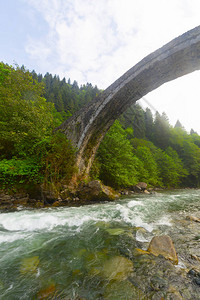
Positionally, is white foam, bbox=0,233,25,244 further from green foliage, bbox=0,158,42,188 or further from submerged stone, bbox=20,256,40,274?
green foliage, bbox=0,158,42,188

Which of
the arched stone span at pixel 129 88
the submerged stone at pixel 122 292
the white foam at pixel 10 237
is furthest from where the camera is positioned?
the arched stone span at pixel 129 88

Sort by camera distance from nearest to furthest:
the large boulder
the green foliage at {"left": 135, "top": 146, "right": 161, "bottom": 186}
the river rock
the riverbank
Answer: the river rock < the riverbank < the large boulder < the green foliage at {"left": 135, "top": 146, "right": 161, "bottom": 186}

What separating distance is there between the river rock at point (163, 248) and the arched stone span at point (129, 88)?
7.20 meters

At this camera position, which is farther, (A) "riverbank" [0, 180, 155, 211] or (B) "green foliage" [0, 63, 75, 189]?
(B) "green foliage" [0, 63, 75, 189]

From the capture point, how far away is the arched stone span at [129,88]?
6954 millimetres

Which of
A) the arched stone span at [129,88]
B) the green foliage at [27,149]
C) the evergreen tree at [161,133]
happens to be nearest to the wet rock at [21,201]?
the green foliage at [27,149]

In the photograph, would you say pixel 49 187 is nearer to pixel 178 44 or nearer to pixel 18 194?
pixel 18 194

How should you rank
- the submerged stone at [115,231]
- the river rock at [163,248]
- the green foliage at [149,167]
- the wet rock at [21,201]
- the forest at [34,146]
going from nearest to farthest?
the river rock at [163,248] → the submerged stone at [115,231] → the wet rock at [21,201] → the forest at [34,146] → the green foliage at [149,167]

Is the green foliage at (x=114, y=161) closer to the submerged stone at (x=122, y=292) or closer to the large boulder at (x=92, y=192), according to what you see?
the large boulder at (x=92, y=192)

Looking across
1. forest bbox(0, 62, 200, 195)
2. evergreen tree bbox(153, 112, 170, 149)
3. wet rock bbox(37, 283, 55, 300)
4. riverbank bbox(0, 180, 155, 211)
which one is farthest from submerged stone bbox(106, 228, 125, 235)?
evergreen tree bbox(153, 112, 170, 149)

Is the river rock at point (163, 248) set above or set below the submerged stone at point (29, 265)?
above

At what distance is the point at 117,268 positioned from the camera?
6.84ft

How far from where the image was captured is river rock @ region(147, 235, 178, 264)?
237 cm

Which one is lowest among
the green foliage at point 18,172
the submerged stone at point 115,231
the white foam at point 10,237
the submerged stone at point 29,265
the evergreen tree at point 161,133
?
the submerged stone at point 115,231
